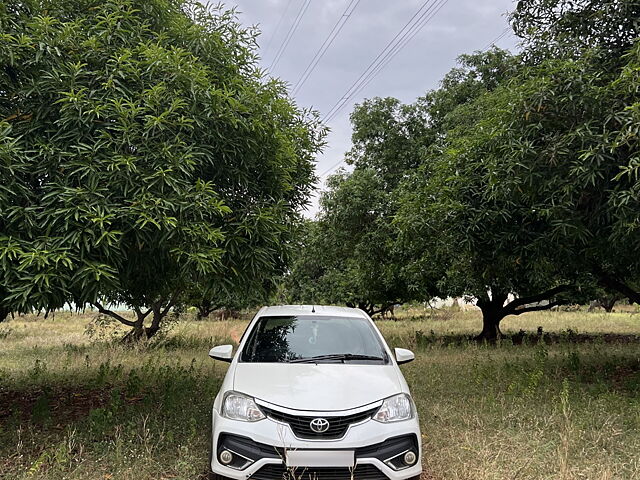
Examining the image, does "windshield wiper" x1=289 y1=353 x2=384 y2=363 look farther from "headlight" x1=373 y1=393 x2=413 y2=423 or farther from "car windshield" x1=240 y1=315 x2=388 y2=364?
"headlight" x1=373 y1=393 x2=413 y2=423

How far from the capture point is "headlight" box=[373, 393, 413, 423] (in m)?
4.17

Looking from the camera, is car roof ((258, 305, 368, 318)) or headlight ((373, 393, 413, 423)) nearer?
headlight ((373, 393, 413, 423))

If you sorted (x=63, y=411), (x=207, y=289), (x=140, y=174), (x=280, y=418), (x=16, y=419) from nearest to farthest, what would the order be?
(x=280, y=418), (x=140, y=174), (x=207, y=289), (x=16, y=419), (x=63, y=411)

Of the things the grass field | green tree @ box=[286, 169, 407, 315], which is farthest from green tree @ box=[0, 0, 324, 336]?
green tree @ box=[286, 169, 407, 315]

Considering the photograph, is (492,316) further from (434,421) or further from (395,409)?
(395,409)

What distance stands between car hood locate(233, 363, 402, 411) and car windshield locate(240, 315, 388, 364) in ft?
0.74

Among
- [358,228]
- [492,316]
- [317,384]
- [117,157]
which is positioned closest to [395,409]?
[317,384]

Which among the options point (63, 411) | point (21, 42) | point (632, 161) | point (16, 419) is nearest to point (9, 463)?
point (16, 419)

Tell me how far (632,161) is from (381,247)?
12.2 meters

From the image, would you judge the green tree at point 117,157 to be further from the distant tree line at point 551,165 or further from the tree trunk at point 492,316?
the tree trunk at point 492,316

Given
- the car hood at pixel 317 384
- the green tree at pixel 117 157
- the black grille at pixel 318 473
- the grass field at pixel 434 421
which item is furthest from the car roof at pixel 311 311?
the black grille at pixel 318 473

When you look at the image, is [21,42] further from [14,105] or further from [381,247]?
[381,247]

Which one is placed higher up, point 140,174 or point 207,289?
point 140,174

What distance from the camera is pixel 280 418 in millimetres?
4031
